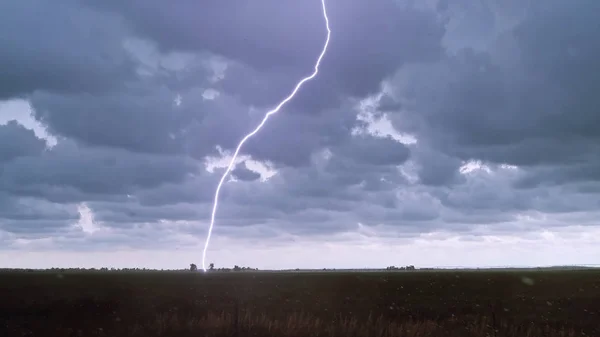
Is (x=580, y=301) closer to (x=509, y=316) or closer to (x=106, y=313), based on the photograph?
(x=509, y=316)

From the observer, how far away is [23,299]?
50406mm

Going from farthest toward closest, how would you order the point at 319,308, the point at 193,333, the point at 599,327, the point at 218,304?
the point at 218,304
the point at 319,308
the point at 599,327
the point at 193,333

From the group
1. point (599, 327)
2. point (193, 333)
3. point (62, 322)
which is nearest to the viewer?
point (193, 333)

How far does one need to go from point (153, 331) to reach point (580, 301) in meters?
32.8

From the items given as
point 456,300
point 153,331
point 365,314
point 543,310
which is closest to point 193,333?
point 153,331

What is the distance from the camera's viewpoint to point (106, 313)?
38188 millimetres

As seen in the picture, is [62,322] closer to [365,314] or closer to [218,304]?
[218,304]

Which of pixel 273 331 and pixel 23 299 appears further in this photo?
pixel 23 299

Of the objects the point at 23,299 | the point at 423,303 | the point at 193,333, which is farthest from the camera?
the point at 23,299

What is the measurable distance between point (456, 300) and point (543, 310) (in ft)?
32.5

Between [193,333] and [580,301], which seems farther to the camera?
[580,301]

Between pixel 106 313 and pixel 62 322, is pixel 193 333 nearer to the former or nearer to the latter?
pixel 62 322

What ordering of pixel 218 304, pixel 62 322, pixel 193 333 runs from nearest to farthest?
1. pixel 193 333
2. pixel 62 322
3. pixel 218 304

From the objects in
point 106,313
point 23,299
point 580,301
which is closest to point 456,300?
point 580,301
